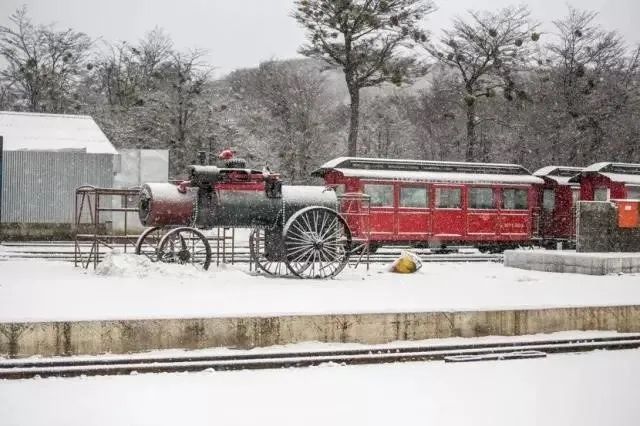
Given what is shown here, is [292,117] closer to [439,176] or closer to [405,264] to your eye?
[439,176]

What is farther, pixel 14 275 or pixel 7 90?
pixel 7 90

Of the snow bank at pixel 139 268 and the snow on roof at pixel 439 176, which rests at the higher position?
the snow on roof at pixel 439 176

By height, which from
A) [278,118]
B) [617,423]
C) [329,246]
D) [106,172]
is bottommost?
[617,423]

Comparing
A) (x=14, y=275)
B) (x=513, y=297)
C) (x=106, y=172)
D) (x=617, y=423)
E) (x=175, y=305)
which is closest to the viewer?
(x=617, y=423)

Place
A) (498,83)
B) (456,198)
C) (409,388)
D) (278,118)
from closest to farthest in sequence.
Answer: (409,388)
(456,198)
(498,83)
(278,118)

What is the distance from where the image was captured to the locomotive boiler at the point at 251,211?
45.0 ft

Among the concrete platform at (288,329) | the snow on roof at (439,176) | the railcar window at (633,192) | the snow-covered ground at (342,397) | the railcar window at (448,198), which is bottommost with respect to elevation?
the snow-covered ground at (342,397)

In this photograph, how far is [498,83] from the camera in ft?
136

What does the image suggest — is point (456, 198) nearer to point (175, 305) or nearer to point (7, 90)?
point (175, 305)

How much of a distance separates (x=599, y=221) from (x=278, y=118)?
29251 mm

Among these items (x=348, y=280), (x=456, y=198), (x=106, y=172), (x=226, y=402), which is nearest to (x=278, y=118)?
(x=106, y=172)

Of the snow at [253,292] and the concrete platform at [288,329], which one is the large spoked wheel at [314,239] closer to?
the snow at [253,292]

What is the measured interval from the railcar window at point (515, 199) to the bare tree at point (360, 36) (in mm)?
12267

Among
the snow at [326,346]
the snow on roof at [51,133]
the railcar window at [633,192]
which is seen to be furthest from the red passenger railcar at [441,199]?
the snow at [326,346]
